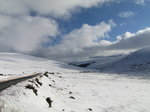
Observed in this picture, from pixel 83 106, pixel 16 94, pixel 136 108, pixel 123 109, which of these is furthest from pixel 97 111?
pixel 16 94

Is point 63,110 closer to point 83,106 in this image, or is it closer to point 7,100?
point 83,106

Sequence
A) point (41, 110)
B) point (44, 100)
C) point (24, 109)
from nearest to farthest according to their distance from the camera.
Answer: point (24, 109) < point (41, 110) < point (44, 100)

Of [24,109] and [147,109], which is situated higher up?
[24,109]

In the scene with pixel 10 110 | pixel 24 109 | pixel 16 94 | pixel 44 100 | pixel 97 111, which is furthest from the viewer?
pixel 97 111

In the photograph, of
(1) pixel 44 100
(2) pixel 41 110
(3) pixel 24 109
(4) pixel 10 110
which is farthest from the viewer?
(1) pixel 44 100

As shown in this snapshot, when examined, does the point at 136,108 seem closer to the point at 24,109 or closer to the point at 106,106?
the point at 106,106

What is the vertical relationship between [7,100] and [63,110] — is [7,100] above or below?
above

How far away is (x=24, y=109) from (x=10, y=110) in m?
1.32

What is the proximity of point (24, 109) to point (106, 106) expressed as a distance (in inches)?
378

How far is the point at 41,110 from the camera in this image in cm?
1234

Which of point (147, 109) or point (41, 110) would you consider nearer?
point (41, 110)

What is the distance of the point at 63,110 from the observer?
584 inches

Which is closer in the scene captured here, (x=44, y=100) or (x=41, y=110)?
(x=41, y=110)

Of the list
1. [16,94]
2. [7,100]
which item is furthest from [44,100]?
[7,100]
